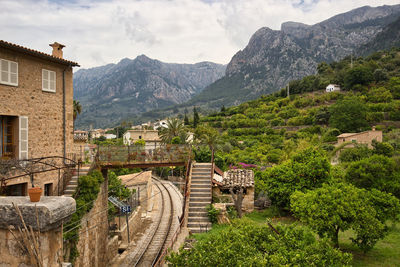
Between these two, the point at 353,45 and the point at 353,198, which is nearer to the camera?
the point at 353,198

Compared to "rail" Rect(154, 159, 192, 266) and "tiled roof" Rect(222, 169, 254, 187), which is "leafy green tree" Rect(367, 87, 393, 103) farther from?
"rail" Rect(154, 159, 192, 266)

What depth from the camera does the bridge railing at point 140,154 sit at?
16.1 m

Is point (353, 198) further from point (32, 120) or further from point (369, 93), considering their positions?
point (369, 93)

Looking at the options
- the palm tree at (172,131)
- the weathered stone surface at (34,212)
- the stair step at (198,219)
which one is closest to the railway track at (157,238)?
the stair step at (198,219)

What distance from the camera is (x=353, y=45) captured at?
184 m

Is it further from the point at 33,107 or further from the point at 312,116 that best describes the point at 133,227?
the point at 312,116

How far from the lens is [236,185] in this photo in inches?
680

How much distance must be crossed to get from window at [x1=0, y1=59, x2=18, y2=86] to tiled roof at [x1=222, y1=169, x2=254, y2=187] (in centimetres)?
1156

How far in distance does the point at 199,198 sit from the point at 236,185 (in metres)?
2.81

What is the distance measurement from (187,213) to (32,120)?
8.45 m

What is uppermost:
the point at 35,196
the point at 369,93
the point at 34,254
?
the point at 369,93

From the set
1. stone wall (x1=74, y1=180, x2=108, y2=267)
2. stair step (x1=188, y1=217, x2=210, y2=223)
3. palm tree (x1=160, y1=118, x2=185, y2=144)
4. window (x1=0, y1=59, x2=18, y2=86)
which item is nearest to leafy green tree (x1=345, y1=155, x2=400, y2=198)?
stair step (x1=188, y1=217, x2=210, y2=223)

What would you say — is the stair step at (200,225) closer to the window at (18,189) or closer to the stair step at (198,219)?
the stair step at (198,219)

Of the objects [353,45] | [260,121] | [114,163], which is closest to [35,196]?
[114,163]
